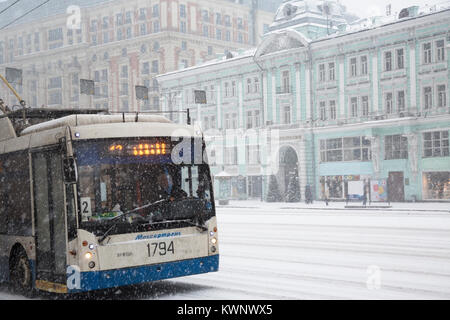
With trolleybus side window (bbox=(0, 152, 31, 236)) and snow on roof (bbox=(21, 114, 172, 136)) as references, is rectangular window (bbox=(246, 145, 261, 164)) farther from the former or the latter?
snow on roof (bbox=(21, 114, 172, 136))

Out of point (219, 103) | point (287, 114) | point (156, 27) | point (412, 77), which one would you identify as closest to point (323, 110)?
point (287, 114)

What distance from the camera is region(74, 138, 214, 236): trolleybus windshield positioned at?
9.69 m

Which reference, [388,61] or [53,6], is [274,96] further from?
[53,6]

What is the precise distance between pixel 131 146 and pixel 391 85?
38.2 m

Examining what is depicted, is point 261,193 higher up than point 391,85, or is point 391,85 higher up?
point 391,85

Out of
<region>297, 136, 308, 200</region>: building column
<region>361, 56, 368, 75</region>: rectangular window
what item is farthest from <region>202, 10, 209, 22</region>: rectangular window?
<region>361, 56, 368, 75</region>: rectangular window

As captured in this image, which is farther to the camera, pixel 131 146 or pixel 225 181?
pixel 225 181

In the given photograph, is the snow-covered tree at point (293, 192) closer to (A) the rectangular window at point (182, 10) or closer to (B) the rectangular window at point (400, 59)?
(B) the rectangular window at point (400, 59)

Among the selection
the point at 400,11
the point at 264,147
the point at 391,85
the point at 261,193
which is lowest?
the point at 261,193

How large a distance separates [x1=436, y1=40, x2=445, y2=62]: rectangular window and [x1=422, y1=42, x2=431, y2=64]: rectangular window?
2.03ft

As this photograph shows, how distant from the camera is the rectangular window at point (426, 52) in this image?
144ft

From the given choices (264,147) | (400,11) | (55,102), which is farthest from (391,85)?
(55,102)

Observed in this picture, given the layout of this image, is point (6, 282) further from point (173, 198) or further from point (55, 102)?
point (55, 102)

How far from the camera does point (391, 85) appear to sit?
45938 mm
